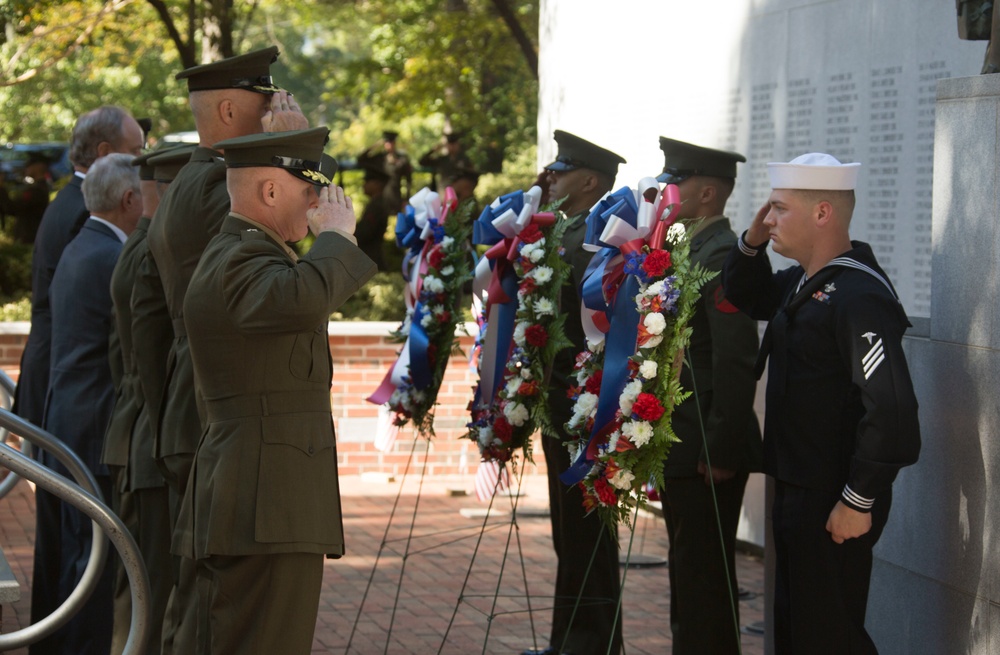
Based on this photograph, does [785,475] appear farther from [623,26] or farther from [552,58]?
[552,58]

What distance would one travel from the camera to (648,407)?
4375 mm

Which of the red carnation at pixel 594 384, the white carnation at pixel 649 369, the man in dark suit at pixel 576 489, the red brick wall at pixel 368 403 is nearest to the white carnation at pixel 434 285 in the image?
the man in dark suit at pixel 576 489

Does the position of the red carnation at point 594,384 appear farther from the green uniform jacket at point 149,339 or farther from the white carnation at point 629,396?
Result: the green uniform jacket at point 149,339

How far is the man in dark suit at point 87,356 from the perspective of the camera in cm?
553

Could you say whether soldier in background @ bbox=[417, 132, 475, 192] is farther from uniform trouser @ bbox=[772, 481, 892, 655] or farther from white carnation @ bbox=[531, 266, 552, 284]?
uniform trouser @ bbox=[772, 481, 892, 655]

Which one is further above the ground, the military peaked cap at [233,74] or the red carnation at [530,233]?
the military peaked cap at [233,74]

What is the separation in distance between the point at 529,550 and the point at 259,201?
488 centimetres

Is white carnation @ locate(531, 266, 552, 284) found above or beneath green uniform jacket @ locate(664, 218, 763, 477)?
above

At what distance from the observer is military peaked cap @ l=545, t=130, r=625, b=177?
19.3 feet

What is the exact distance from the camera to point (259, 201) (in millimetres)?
3838

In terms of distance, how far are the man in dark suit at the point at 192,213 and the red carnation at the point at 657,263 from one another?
1189 millimetres

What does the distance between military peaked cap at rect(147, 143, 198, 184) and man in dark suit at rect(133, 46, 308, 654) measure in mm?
400

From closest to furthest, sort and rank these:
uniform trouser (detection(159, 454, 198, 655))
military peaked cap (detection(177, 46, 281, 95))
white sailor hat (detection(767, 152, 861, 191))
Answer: uniform trouser (detection(159, 454, 198, 655))
white sailor hat (detection(767, 152, 861, 191))
military peaked cap (detection(177, 46, 281, 95))

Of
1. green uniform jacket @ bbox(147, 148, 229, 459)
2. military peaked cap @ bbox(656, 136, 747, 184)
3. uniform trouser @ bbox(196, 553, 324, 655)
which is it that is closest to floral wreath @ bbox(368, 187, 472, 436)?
military peaked cap @ bbox(656, 136, 747, 184)
